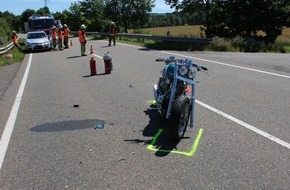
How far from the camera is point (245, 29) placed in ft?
101

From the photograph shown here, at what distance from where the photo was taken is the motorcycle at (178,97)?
5543 mm

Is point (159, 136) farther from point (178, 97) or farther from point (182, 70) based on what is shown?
point (182, 70)

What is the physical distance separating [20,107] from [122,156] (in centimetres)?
423

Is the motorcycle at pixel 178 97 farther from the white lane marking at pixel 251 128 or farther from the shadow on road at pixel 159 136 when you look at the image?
the white lane marking at pixel 251 128

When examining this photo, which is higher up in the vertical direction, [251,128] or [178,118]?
[178,118]

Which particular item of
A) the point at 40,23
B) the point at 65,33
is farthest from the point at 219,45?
the point at 40,23

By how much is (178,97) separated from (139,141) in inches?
34.1

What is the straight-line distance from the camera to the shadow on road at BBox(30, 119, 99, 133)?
21.7 feet

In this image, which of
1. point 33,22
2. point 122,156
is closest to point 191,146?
point 122,156

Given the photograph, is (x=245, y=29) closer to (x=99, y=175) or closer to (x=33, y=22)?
(x=33, y=22)

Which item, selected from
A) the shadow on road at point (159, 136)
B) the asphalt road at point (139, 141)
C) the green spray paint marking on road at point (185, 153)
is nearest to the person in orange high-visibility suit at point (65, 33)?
the asphalt road at point (139, 141)

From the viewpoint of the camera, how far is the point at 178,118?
5527 millimetres

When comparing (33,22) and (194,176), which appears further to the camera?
(33,22)

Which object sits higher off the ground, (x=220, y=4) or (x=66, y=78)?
(x=220, y=4)
